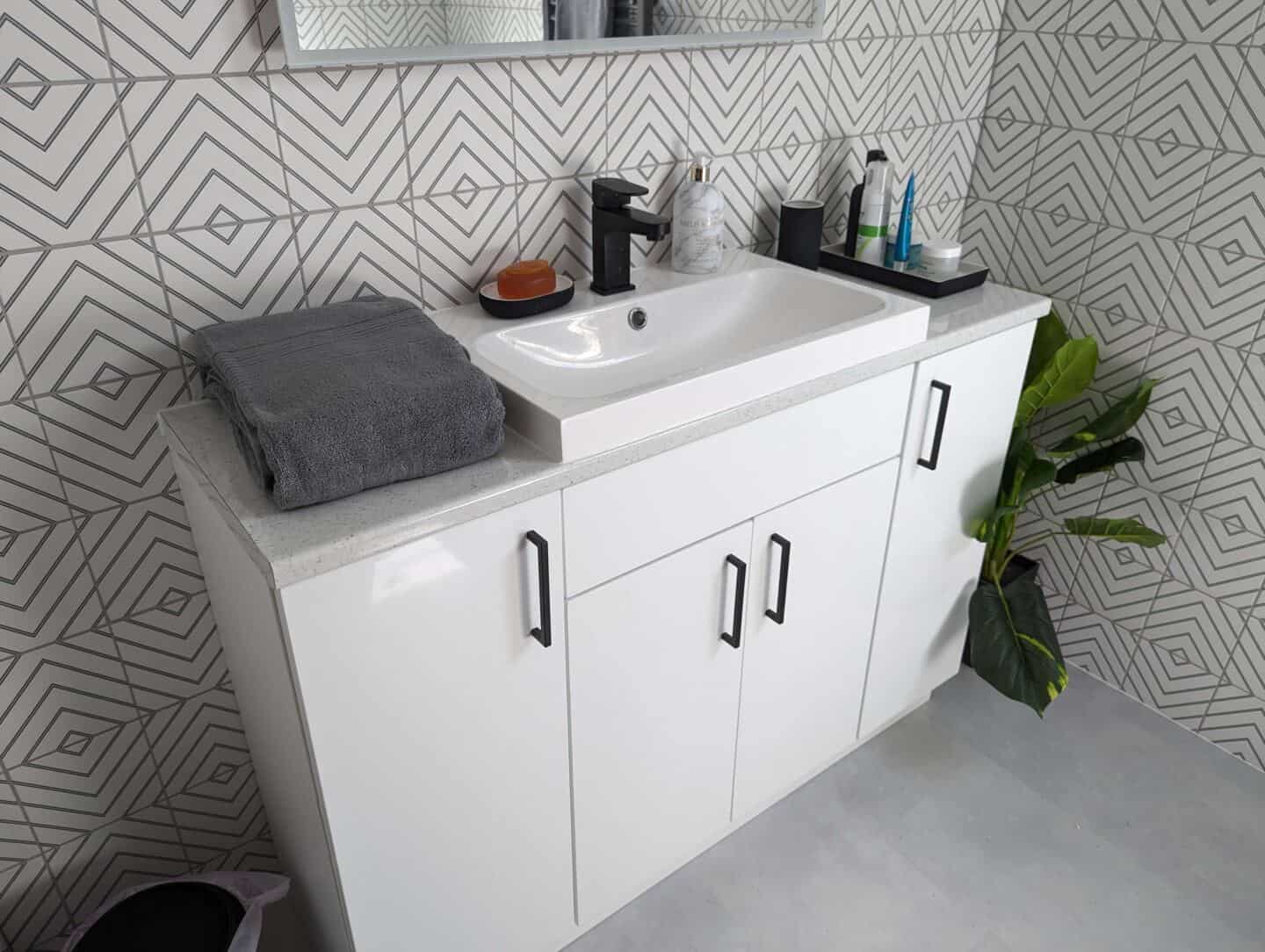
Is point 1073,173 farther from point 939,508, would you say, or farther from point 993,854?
point 993,854

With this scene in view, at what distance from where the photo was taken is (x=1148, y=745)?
215 cm

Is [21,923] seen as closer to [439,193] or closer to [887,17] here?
[439,193]

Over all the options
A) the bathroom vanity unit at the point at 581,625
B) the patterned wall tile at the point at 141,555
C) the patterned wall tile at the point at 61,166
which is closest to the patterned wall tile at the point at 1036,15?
the bathroom vanity unit at the point at 581,625

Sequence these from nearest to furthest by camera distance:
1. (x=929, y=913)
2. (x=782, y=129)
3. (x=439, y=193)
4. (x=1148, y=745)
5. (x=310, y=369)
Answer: (x=310, y=369), (x=439, y=193), (x=929, y=913), (x=782, y=129), (x=1148, y=745)

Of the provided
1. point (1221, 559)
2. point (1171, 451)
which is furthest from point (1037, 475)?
point (1221, 559)

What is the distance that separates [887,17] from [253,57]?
1.27 m

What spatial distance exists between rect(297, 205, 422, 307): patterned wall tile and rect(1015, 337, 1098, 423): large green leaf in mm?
1257

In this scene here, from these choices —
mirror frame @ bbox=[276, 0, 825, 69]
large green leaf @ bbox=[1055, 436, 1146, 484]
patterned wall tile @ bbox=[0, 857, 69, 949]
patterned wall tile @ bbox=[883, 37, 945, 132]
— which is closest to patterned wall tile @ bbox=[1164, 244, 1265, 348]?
large green leaf @ bbox=[1055, 436, 1146, 484]

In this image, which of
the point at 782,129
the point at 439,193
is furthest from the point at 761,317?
the point at 439,193

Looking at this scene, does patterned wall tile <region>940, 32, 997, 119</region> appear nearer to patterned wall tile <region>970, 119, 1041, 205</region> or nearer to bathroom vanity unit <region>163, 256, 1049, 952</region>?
patterned wall tile <region>970, 119, 1041, 205</region>

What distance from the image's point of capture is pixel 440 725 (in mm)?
1242

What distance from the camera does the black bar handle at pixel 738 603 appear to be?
4.90 feet

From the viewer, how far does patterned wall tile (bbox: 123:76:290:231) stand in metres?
1.22

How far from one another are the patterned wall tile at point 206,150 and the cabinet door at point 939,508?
1.08 m
